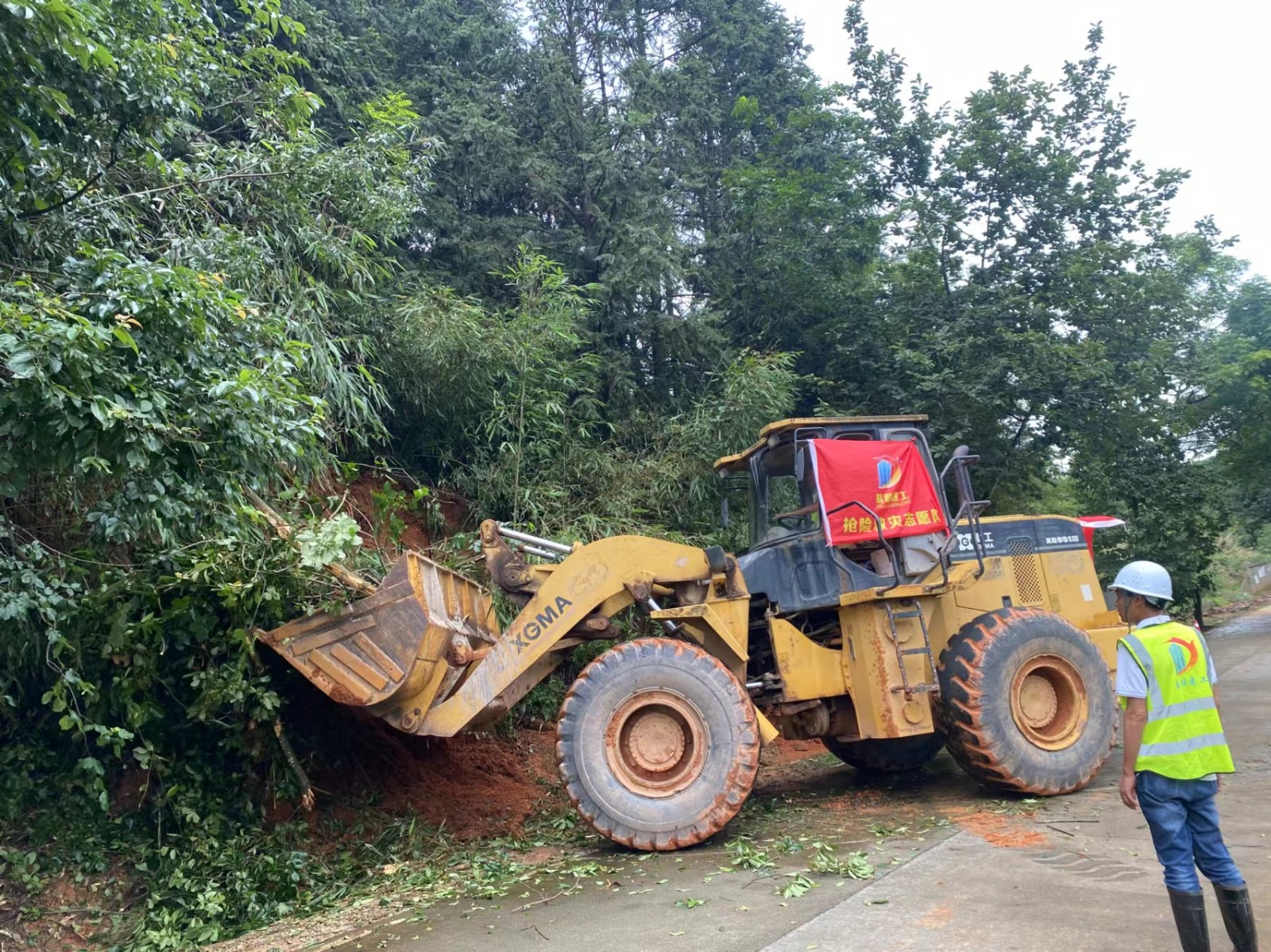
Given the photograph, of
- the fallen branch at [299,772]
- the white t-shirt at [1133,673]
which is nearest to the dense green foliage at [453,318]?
the fallen branch at [299,772]

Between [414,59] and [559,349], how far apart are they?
6147 mm

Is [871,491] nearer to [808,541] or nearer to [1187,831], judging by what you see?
[808,541]

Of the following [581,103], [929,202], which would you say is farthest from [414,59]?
[929,202]

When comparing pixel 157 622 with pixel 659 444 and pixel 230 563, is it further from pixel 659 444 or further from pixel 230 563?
pixel 659 444

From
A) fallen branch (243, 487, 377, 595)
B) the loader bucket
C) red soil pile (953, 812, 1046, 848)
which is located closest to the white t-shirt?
red soil pile (953, 812, 1046, 848)

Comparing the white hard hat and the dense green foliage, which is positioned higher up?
the dense green foliage

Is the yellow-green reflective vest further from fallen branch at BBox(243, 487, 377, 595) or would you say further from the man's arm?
fallen branch at BBox(243, 487, 377, 595)

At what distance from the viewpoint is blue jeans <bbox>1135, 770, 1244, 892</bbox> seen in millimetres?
3438

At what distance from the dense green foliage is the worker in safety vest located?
421 cm

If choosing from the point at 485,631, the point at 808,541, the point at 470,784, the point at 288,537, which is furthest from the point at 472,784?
the point at 808,541

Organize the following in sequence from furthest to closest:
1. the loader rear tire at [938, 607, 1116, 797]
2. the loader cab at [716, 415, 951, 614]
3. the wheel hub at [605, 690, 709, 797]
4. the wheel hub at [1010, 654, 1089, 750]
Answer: the loader cab at [716, 415, 951, 614] → the wheel hub at [1010, 654, 1089, 750] → the loader rear tire at [938, 607, 1116, 797] → the wheel hub at [605, 690, 709, 797]

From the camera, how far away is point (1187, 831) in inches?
137

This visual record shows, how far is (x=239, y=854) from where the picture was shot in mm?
5531

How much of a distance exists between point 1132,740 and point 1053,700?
3.05 metres
